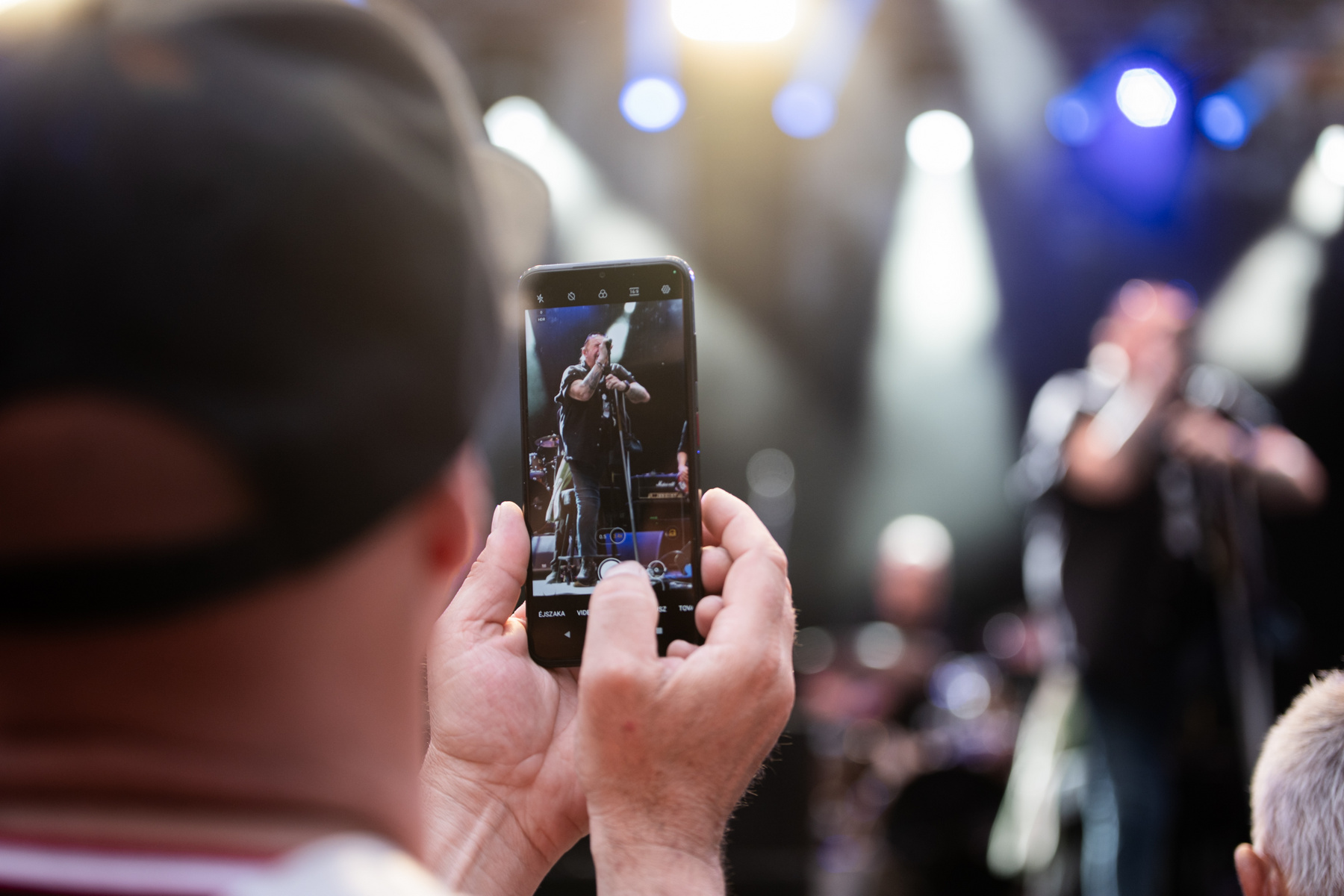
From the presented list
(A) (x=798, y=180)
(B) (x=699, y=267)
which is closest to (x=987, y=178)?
(A) (x=798, y=180)

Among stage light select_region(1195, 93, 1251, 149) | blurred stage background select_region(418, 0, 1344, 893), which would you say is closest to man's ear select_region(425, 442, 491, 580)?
blurred stage background select_region(418, 0, 1344, 893)

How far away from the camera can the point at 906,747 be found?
462 centimetres

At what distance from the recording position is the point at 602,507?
40.9 inches

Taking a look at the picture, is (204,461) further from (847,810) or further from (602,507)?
(847,810)

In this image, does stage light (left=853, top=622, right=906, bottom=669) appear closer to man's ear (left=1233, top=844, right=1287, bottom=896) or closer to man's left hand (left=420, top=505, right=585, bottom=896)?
man's ear (left=1233, top=844, right=1287, bottom=896)

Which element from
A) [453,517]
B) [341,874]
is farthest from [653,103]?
[341,874]

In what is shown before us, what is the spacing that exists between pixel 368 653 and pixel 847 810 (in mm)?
4551

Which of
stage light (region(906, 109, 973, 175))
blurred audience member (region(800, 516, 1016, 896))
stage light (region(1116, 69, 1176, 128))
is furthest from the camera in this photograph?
stage light (region(906, 109, 973, 175))

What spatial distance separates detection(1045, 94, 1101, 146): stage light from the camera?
5.73 metres

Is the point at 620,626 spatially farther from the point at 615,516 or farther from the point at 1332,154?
the point at 1332,154

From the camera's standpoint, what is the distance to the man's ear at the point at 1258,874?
97cm

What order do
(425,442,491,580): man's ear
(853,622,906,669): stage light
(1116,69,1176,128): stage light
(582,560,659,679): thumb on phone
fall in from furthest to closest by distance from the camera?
(1116,69,1176,128): stage light, (853,622,906,669): stage light, (582,560,659,679): thumb on phone, (425,442,491,580): man's ear

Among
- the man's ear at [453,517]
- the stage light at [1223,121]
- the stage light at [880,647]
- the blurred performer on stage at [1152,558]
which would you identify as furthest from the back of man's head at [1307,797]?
the stage light at [1223,121]

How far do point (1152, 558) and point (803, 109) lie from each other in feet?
13.5
